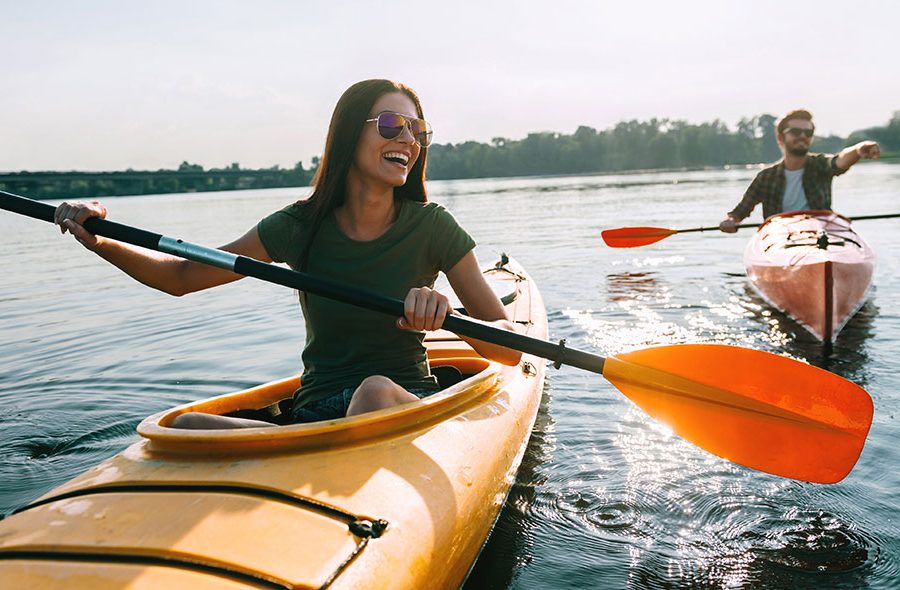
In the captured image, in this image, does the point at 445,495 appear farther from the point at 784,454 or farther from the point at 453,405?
the point at 784,454

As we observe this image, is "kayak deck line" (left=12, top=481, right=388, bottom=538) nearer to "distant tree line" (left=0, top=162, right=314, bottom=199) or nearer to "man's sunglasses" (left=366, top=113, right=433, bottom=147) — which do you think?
"man's sunglasses" (left=366, top=113, right=433, bottom=147)

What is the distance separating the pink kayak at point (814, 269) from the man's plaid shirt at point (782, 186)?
2.42ft

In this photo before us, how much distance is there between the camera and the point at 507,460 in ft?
9.89

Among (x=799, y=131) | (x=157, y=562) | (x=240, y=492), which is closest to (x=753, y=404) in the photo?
(x=240, y=492)

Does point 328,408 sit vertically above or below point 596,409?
above

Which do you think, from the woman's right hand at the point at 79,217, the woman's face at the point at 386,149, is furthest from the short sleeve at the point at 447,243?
the woman's right hand at the point at 79,217

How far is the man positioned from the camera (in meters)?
7.76

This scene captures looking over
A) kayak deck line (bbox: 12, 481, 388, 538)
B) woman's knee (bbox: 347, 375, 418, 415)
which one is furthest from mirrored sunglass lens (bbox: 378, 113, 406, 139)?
kayak deck line (bbox: 12, 481, 388, 538)

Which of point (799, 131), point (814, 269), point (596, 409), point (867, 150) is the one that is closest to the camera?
point (596, 409)

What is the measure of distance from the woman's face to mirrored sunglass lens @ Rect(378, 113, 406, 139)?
2cm

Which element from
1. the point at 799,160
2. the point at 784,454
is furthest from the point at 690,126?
the point at 784,454

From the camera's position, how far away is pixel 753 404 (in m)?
3.09

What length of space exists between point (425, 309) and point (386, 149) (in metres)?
0.71

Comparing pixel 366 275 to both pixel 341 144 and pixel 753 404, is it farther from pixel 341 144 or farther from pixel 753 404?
pixel 753 404
